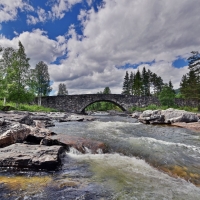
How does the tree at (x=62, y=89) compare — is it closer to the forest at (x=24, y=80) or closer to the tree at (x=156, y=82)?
the forest at (x=24, y=80)

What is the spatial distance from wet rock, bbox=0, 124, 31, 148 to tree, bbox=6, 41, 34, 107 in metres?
24.4

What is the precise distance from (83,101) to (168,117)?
34.2 m

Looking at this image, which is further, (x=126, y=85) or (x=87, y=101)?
(x=126, y=85)

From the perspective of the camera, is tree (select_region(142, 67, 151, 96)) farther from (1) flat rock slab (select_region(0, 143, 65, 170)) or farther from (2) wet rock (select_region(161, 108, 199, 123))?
(1) flat rock slab (select_region(0, 143, 65, 170))

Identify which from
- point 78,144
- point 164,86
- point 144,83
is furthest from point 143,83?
point 78,144

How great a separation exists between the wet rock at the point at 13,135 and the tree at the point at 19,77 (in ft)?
79.9

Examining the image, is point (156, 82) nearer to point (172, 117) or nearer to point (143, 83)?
point (143, 83)

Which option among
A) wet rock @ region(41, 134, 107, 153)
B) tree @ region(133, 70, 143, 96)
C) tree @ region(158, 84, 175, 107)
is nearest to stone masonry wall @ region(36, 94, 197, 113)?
tree @ region(158, 84, 175, 107)

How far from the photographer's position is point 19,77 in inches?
1347

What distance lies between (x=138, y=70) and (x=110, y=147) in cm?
7494

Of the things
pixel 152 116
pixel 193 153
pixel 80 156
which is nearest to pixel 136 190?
pixel 80 156

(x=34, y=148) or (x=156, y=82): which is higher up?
Answer: (x=156, y=82)

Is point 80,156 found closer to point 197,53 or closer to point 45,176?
point 45,176

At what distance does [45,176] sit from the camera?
15.9 ft
